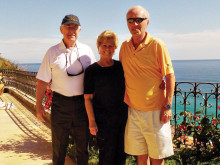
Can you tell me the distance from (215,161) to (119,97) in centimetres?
183

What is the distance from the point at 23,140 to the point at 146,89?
3.67m

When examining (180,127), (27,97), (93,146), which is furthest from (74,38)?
(27,97)

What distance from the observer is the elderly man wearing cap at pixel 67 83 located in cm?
272

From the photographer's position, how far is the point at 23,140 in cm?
508

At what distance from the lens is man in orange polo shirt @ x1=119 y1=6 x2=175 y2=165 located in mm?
2346

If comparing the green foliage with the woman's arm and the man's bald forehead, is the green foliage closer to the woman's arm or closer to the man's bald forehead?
the woman's arm

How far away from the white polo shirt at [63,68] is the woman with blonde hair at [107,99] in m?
0.25

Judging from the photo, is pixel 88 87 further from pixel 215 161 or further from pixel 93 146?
pixel 215 161

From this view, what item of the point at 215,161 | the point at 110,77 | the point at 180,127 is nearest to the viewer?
the point at 110,77

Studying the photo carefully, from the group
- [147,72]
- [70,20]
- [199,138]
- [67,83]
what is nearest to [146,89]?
[147,72]

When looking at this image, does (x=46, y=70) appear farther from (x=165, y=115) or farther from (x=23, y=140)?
(x=23, y=140)

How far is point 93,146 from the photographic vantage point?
12.6 ft

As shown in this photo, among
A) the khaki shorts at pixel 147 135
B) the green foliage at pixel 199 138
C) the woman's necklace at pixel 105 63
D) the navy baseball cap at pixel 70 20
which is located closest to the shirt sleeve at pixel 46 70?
the navy baseball cap at pixel 70 20

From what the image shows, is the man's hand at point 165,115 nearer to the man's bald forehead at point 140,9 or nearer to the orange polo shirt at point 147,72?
the orange polo shirt at point 147,72
